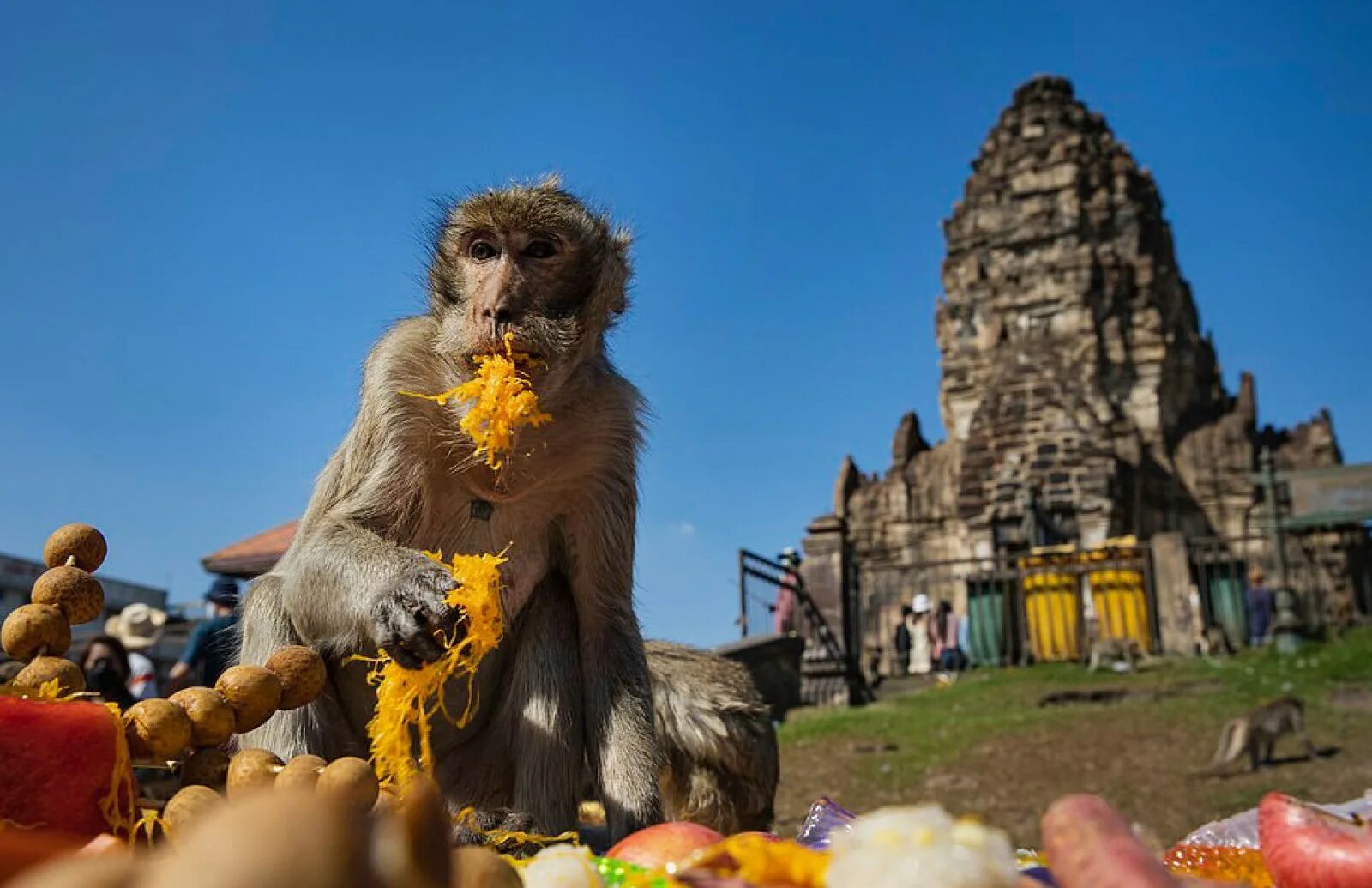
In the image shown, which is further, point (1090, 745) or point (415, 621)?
point (1090, 745)

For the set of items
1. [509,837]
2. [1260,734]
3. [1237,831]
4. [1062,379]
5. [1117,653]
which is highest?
[1062,379]

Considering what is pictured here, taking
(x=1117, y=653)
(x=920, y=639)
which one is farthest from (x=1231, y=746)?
(x=920, y=639)

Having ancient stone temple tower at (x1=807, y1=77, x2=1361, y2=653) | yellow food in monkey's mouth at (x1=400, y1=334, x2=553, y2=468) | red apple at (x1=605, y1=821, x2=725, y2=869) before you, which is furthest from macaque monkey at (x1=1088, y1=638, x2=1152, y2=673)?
red apple at (x1=605, y1=821, x2=725, y2=869)

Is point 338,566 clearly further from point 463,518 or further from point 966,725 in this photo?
point 966,725

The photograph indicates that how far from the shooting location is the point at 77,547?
108 inches

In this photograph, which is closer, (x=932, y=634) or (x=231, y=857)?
(x=231, y=857)

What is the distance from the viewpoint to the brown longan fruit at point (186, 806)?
66.4 inches

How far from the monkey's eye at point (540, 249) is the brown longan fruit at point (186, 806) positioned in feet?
6.19

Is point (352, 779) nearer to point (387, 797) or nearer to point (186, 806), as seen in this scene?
point (387, 797)

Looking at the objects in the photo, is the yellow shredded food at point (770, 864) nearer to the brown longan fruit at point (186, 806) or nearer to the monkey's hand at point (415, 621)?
the brown longan fruit at point (186, 806)

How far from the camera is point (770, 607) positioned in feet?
56.7

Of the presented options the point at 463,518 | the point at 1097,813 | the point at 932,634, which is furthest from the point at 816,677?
the point at 1097,813

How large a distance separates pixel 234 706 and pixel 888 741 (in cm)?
1098

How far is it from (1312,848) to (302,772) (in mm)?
1728
